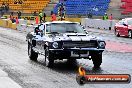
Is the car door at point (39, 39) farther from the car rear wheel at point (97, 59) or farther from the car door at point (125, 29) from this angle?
the car door at point (125, 29)

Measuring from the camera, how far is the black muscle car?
12672mm

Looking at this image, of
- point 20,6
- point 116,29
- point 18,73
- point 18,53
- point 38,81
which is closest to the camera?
point 38,81

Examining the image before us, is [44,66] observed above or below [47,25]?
A: below

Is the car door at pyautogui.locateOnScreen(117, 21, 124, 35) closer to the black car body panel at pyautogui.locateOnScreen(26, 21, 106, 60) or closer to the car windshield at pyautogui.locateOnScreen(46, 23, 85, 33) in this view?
the car windshield at pyautogui.locateOnScreen(46, 23, 85, 33)

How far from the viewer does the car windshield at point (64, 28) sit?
14.0m

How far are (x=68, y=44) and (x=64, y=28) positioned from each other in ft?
4.89

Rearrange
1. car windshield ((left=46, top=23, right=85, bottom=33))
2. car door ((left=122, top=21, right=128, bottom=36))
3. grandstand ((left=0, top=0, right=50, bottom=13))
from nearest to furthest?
car windshield ((left=46, top=23, right=85, bottom=33)), car door ((left=122, top=21, right=128, bottom=36)), grandstand ((left=0, top=0, right=50, bottom=13))

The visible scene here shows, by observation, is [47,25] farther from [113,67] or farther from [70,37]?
[113,67]

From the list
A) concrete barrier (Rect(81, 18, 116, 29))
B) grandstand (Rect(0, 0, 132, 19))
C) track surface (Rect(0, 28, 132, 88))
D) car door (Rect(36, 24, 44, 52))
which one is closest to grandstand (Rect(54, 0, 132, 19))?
grandstand (Rect(0, 0, 132, 19))

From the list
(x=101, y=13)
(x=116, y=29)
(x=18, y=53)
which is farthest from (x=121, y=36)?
(x=101, y=13)

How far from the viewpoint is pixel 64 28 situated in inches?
553

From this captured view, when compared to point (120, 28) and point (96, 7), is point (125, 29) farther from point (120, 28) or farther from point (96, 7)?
point (96, 7)

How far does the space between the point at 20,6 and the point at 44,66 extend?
177 feet

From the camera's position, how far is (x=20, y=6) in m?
66.8
